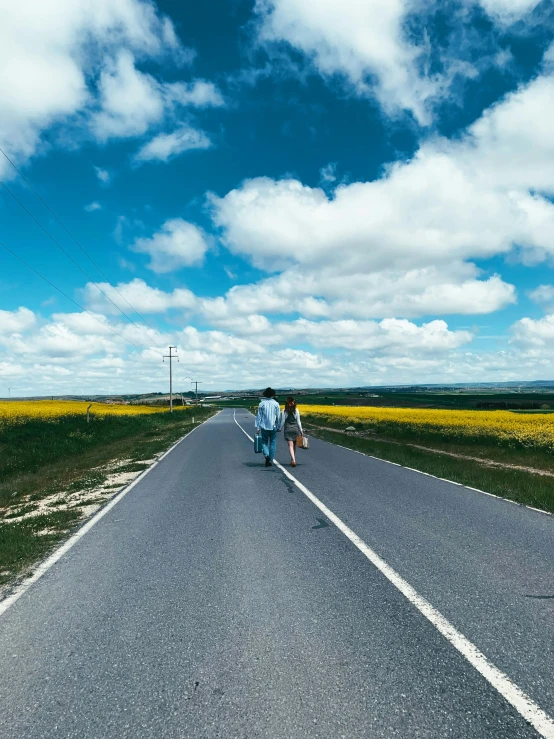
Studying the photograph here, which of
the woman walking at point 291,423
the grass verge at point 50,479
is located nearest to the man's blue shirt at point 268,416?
the woman walking at point 291,423

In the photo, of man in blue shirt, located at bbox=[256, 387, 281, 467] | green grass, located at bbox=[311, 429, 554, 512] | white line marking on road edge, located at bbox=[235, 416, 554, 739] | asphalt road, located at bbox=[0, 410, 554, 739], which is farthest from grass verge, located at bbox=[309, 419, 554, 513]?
white line marking on road edge, located at bbox=[235, 416, 554, 739]

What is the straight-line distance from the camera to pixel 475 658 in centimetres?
369

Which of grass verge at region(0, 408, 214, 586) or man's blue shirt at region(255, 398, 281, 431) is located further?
man's blue shirt at region(255, 398, 281, 431)

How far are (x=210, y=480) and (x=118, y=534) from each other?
539cm

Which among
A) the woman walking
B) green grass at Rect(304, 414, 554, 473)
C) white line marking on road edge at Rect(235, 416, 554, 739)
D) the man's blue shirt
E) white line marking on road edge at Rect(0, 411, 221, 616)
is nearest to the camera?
white line marking on road edge at Rect(235, 416, 554, 739)

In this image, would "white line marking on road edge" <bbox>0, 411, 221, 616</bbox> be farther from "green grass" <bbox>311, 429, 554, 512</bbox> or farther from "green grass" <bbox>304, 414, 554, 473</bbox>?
"green grass" <bbox>304, 414, 554, 473</bbox>

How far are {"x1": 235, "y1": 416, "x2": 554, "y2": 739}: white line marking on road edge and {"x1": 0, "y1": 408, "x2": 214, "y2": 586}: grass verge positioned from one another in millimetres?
4476

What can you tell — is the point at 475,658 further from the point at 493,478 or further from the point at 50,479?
the point at 50,479

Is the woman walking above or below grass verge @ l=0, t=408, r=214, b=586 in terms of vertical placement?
above

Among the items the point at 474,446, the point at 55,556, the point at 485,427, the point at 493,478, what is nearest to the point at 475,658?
the point at 55,556

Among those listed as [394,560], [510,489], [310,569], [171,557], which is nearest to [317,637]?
[310,569]

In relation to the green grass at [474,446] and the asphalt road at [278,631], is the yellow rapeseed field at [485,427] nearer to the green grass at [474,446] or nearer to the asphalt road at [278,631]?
the green grass at [474,446]

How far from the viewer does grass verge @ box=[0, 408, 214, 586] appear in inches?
286

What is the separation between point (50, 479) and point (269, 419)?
717 cm
